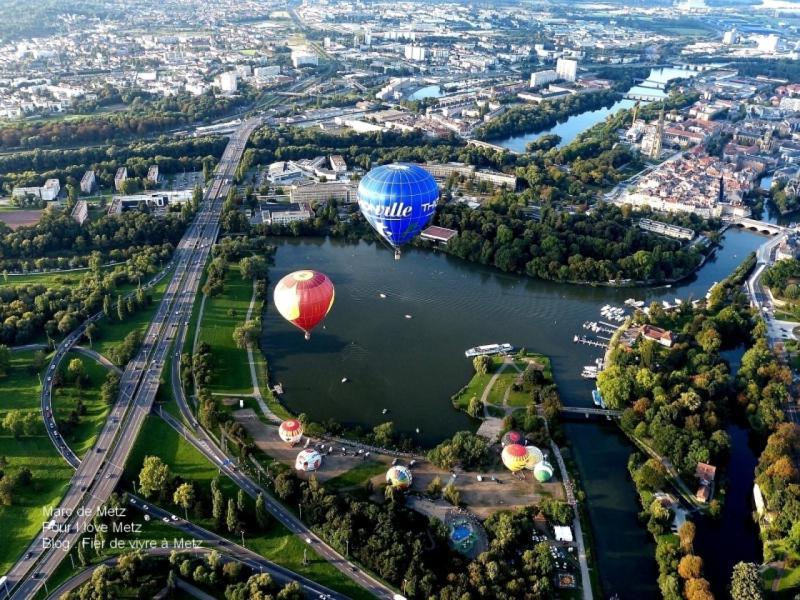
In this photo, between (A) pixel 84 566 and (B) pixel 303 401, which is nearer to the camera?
(A) pixel 84 566

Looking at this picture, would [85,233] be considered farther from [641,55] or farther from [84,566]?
[641,55]

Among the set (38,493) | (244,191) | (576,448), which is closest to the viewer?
(38,493)

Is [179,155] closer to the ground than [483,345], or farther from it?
farther from it

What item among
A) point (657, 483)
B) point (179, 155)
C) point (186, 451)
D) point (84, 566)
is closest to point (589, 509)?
point (657, 483)

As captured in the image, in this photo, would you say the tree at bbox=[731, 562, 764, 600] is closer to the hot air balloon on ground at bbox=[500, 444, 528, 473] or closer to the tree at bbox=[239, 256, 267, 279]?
the hot air balloon on ground at bbox=[500, 444, 528, 473]

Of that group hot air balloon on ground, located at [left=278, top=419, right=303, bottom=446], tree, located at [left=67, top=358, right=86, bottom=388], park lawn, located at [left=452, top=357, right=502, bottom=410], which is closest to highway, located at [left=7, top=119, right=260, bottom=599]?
tree, located at [left=67, top=358, right=86, bottom=388]

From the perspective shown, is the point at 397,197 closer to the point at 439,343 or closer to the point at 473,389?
the point at 439,343
